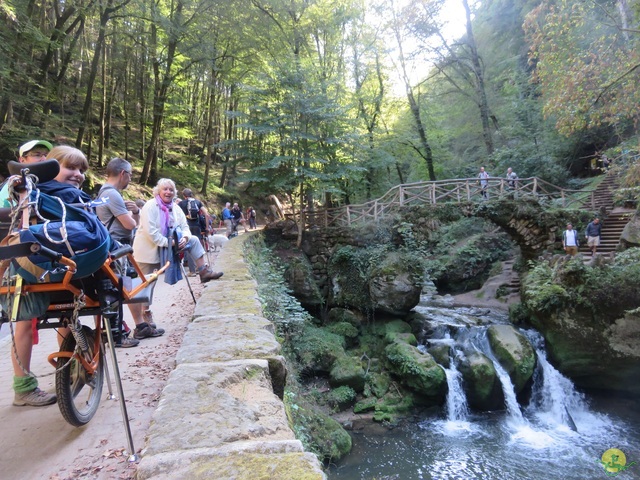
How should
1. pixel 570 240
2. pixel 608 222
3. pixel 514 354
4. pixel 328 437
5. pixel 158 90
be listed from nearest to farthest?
1. pixel 328 437
2. pixel 514 354
3. pixel 570 240
4. pixel 608 222
5. pixel 158 90

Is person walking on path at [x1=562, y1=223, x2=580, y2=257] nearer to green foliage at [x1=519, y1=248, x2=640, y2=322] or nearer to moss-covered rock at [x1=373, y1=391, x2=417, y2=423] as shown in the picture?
green foliage at [x1=519, y1=248, x2=640, y2=322]

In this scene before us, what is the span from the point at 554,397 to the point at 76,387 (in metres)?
11.3

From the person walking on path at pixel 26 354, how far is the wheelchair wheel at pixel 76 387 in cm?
28

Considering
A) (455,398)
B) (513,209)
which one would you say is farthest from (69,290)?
(513,209)

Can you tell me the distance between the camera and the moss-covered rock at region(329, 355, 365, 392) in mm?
10422

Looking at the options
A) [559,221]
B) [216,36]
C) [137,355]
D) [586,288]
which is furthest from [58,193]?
[216,36]

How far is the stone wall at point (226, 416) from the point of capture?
4.76 ft

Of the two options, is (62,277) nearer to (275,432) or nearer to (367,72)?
(275,432)

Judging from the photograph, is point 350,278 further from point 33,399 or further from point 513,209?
point 33,399

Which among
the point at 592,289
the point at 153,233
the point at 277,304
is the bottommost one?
the point at 592,289

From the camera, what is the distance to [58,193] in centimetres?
214

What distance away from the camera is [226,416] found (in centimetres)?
185

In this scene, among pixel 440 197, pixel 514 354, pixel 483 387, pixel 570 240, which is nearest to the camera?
pixel 483 387

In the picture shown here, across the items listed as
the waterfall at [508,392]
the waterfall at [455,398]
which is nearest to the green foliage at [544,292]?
the waterfall at [508,392]
